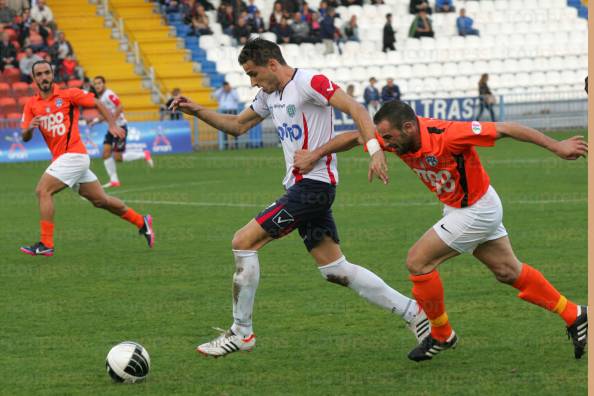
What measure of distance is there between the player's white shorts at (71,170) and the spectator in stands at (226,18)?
23.7 metres

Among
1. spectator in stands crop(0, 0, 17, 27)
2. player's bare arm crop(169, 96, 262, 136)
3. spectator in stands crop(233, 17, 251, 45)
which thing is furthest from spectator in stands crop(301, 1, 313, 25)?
player's bare arm crop(169, 96, 262, 136)

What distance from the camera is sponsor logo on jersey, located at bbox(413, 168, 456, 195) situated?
272 inches

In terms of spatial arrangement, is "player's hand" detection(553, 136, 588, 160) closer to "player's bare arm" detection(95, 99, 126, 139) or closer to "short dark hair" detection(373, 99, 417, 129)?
"short dark hair" detection(373, 99, 417, 129)

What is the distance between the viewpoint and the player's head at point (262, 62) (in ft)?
24.2

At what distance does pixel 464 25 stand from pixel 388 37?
9.71 ft

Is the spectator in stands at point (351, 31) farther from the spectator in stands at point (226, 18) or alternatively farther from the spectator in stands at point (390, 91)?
A: the spectator in stands at point (390, 91)

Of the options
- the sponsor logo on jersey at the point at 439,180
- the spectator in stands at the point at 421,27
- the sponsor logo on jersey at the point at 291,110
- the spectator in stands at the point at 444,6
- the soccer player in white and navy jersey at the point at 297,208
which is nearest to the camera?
the sponsor logo on jersey at the point at 439,180

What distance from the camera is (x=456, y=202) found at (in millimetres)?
7082

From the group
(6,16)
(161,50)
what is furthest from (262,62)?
(161,50)

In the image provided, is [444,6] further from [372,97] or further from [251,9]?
[372,97]

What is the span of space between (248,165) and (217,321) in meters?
17.1

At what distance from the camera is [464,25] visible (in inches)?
1507

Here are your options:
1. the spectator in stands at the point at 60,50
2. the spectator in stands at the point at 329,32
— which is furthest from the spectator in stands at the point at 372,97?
the spectator in stands at the point at 60,50

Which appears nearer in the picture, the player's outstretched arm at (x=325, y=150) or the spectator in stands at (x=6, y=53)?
the player's outstretched arm at (x=325, y=150)
